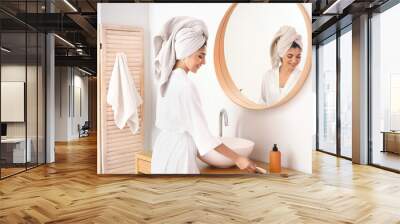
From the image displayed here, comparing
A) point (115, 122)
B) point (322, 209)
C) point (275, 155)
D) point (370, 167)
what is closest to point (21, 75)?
point (115, 122)

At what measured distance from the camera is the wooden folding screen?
190 inches

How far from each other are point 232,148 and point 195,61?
124cm

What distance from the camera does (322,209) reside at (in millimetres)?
3326

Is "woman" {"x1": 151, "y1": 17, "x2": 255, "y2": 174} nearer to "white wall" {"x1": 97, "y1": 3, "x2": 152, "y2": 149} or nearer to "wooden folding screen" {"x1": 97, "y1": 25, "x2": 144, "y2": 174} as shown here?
"white wall" {"x1": 97, "y1": 3, "x2": 152, "y2": 149}

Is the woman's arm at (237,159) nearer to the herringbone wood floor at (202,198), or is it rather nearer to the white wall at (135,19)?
the herringbone wood floor at (202,198)

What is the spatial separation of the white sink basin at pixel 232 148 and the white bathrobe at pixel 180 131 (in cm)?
9

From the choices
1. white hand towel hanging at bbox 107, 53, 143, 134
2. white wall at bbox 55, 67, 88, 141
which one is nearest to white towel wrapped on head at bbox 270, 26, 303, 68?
white hand towel hanging at bbox 107, 53, 143, 134

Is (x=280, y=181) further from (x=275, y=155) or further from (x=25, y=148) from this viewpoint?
(x=25, y=148)

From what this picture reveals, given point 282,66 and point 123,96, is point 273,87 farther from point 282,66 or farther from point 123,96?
point 123,96

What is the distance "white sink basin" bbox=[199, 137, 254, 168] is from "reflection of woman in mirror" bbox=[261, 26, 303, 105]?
0.63 meters

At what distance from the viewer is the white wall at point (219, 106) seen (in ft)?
15.7

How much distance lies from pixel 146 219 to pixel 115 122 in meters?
2.09

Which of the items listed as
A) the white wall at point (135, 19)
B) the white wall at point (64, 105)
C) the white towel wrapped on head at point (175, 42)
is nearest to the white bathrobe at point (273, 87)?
the white towel wrapped on head at point (175, 42)

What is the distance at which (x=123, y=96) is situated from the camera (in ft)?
15.8
